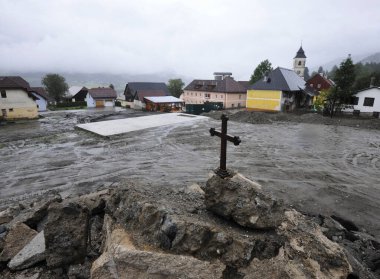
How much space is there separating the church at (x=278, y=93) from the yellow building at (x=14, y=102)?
1505 inches

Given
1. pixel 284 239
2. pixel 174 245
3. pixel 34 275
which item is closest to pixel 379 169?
pixel 284 239

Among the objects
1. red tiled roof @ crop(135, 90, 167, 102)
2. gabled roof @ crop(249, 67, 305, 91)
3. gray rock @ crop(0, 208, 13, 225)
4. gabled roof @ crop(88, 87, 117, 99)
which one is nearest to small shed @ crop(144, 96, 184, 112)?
red tiled roof @ crop(135, 90, 167, 102)

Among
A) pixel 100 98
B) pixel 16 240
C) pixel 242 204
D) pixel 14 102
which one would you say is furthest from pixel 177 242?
pixel 100 98

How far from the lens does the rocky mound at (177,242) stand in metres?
4.10

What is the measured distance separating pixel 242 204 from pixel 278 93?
40848mm

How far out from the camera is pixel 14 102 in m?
36.8

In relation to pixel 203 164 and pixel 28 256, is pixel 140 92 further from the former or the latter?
pixel 28 256

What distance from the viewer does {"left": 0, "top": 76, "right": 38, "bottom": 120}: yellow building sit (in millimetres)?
35906

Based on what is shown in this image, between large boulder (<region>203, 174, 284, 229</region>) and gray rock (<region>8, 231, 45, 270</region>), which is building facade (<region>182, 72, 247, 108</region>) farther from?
gray rock (<region>8, 231, 45, 270</region>)

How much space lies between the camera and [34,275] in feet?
15.2

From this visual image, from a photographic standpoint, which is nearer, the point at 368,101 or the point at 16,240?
the point at 16,240

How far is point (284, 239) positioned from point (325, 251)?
0.85 metres

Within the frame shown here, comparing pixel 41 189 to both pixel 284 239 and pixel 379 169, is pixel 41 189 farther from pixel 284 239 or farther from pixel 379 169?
pixel 379 169

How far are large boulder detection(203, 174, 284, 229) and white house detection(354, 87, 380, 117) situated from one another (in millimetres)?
38245
